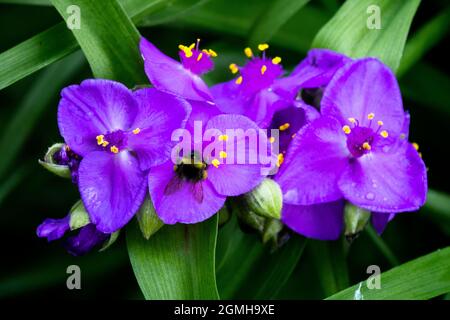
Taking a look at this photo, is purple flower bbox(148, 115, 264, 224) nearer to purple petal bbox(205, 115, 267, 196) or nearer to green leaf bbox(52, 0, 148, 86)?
purple petal bbox(205, 115, 267, 196)

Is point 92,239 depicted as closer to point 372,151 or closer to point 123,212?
point 123,212

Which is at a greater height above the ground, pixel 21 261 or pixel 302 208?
pixel 302 208

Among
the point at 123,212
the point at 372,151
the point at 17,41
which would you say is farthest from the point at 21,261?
the point at 372,151

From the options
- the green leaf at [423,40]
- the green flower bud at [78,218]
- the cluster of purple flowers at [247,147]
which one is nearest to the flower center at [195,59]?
the cluster of purple flowers at [247,147]

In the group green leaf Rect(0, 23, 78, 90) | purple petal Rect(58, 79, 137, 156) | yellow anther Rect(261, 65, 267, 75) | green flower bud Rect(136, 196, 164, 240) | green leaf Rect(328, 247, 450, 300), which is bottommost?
green leaf Rect(328, 247, 450, 300)

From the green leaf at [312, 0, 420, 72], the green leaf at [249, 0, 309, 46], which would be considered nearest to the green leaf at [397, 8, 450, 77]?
the green leaf at [312, 0, 420, 72]

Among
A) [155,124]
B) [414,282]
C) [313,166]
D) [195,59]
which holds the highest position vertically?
[195,59]

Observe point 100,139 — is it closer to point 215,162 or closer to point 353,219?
point 215,162

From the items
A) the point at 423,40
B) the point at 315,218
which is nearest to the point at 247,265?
the point at 315,218
